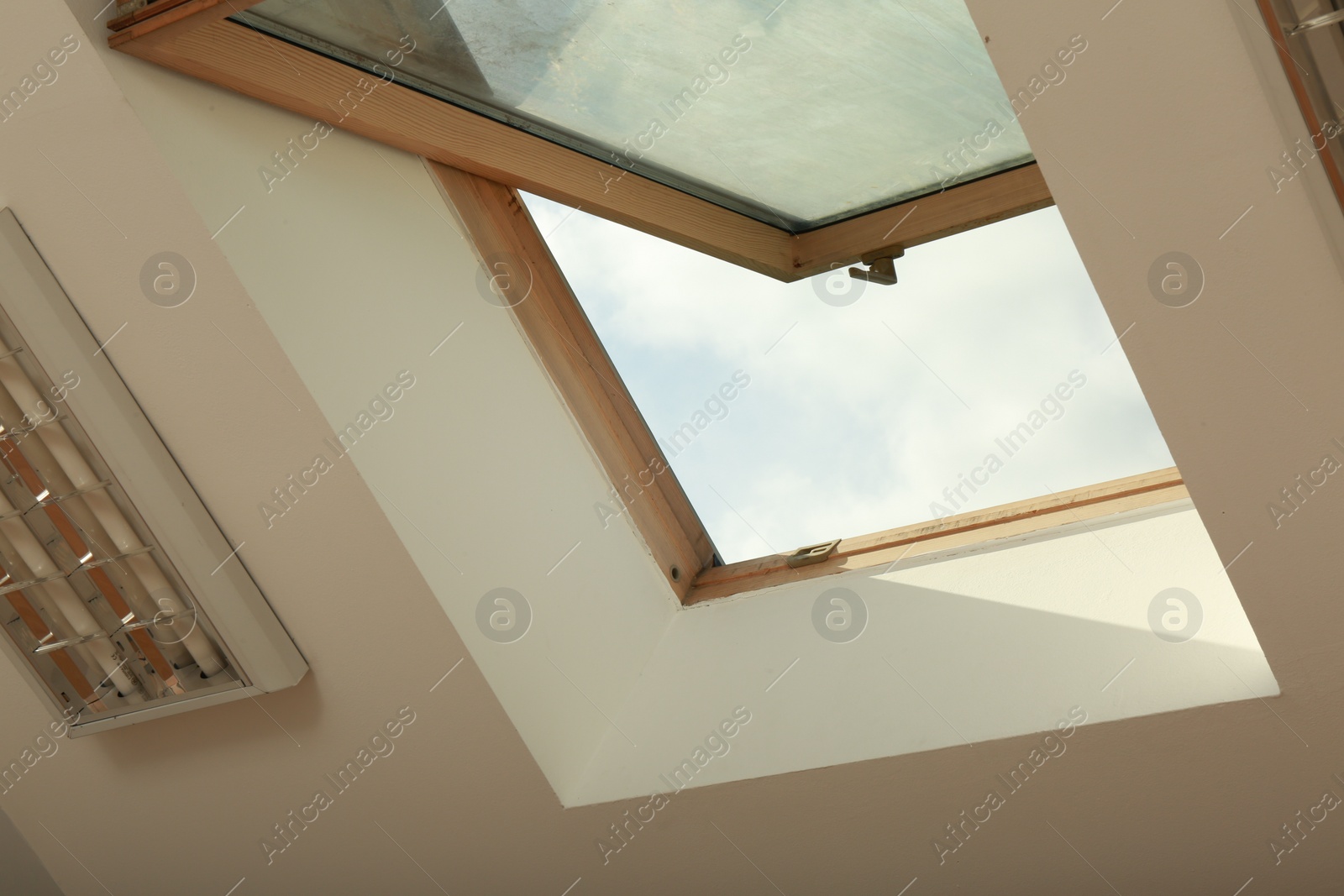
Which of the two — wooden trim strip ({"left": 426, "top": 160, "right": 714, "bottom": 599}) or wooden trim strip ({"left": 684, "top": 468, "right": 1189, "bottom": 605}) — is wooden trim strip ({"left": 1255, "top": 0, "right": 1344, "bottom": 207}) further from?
wooden trim strip ({"left": 426, "top": 160, "right": 714, "bottom": 599})

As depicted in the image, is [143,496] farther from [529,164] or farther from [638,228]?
[638,228]

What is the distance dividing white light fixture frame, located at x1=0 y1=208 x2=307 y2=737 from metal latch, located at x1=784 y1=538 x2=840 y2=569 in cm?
97

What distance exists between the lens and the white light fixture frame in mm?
1579

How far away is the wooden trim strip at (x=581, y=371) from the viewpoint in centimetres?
201

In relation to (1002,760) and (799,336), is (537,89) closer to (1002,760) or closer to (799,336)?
(799,336)

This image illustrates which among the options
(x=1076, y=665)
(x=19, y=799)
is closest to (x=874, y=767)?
(x=1076, y=665)

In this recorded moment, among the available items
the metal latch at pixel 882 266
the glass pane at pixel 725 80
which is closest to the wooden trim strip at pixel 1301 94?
the glass pane at pixel 725 80

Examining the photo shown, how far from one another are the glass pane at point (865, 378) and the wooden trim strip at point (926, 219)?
5 centimetres

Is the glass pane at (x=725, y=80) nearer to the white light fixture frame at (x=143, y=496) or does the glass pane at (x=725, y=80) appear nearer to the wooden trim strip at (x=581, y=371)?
the wooden trim strip at (x=581, y=371)

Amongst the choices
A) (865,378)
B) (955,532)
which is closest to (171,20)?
(865,378)

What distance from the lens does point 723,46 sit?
63.3 inches

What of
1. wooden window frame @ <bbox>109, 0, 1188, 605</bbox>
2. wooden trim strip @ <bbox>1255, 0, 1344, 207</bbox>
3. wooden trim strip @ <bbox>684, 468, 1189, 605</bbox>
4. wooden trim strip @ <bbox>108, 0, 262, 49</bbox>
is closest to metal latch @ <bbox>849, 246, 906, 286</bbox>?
wooden window frame @ <bbox>109, 0, 1188, 605</bbox>

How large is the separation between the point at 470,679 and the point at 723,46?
1.07 m

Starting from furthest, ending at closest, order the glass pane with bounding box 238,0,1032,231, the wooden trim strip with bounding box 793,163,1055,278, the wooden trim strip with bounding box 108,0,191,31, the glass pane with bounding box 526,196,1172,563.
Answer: the glass pane with bounding box 526,196,1172,563 < the wooden trim strip with bounding box 793,163,1055,278 < the glass pane with bounding box 238,0,1032,231 < the wooden trim strip with bounding box 108,0,191,31
